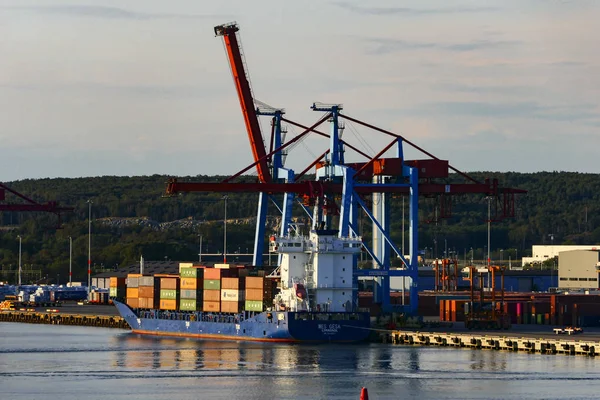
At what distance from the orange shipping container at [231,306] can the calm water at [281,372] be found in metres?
3.81

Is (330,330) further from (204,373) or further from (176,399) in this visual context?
(176,399)

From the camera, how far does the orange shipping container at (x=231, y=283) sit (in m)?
97.9

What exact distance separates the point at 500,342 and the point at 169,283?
31172 millimetres

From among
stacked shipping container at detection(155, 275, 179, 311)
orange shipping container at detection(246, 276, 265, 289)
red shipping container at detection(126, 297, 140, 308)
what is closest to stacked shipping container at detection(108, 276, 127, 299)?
red shipping container at detection(126, 297, 140, 308)

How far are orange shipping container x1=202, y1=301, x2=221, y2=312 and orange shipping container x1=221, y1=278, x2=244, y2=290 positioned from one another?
1.48 metres

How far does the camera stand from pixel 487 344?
281ft

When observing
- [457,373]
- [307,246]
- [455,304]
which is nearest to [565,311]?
[455,304]

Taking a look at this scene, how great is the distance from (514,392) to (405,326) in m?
34.8

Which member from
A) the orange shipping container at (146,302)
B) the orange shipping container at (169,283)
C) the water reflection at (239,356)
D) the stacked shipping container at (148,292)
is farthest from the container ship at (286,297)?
the orange shipping container at (146,302)

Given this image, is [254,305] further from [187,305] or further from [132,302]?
[132,302]

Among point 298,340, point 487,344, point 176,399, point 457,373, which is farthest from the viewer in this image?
point 298,340

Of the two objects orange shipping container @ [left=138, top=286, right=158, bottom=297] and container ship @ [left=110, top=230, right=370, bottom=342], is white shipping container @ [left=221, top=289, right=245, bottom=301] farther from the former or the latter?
orange shipping container @ [left=138, top=286, right=158, bottom=297]

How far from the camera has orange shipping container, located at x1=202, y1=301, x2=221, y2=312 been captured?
3933 inches

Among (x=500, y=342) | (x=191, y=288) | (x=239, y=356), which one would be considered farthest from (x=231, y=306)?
(x=500, y=342)
